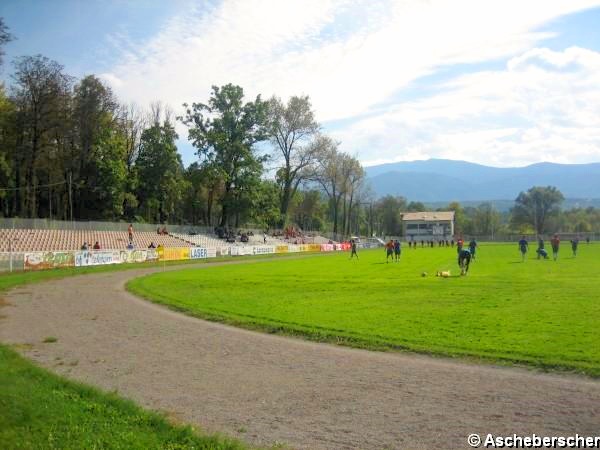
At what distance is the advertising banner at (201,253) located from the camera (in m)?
57.2

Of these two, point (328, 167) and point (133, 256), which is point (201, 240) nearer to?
point (133, 256)

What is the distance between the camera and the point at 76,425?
6.93 meters

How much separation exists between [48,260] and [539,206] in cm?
15739

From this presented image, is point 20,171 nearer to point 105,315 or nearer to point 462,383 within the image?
point 105,315

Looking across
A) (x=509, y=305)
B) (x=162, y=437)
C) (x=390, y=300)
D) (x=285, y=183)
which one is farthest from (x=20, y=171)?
(x=162, y=437)

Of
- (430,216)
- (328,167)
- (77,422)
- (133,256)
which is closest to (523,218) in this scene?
(430,216)

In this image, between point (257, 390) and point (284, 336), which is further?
point (284, 336)

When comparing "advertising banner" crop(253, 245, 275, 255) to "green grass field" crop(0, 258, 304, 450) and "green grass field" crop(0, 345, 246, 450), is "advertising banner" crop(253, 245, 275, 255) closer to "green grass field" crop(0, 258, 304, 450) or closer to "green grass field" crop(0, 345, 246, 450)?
"green grass field" crop(0, 258, 304, 450)

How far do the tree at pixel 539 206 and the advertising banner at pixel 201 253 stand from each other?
13336cm

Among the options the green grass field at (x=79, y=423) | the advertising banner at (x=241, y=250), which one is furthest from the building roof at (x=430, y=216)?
the green grass field at (x=79, y=423)

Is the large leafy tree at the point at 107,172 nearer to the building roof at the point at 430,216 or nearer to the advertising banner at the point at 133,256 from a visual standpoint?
the advertising banner at the point at 133,256

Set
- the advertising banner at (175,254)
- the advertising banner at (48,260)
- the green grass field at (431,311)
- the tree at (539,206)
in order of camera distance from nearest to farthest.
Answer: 1. the green grass field at (431,311)
2. the advertising banner at (48,260)
3. the advertising banner at (175,254)
4. the tree at (539,206)

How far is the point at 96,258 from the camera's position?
1731 inches

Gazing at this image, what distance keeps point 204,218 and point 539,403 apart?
3718 inches
